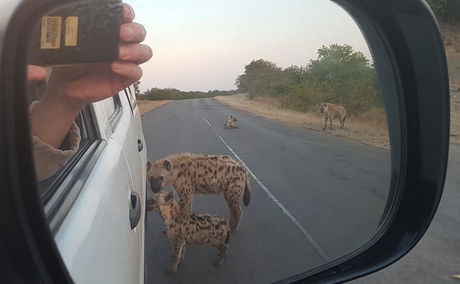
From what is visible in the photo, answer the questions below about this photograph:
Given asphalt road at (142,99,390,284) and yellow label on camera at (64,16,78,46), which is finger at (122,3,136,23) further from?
asphalt road at (142,99,390,284)

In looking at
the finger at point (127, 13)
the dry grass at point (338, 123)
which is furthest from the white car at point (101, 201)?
the dry grass at point (338, 123)

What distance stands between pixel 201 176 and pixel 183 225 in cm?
62

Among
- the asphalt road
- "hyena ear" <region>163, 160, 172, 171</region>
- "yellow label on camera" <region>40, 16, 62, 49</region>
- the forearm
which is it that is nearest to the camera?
"yellow label on camera" <region>40, 16, 62, 49</region>

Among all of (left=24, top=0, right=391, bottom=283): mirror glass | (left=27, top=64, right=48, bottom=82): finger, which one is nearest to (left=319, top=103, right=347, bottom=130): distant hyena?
(left=24, top=0, right=391, bottom=283): mirror glass

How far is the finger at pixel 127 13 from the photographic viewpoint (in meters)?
1.08

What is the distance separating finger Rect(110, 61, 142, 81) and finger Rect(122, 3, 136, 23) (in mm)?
96

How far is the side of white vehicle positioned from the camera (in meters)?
1.24

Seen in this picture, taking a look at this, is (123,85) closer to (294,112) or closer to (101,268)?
(101,268)

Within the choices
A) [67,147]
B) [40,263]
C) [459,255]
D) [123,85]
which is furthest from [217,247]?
[459,255]

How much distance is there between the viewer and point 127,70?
120cm

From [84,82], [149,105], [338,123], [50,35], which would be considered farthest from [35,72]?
[338,123]

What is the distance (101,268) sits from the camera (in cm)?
133

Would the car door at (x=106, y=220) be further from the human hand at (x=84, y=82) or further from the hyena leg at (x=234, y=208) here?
the hyena leg at (x=234, y=208)

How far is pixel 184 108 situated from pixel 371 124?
825 millimetres
